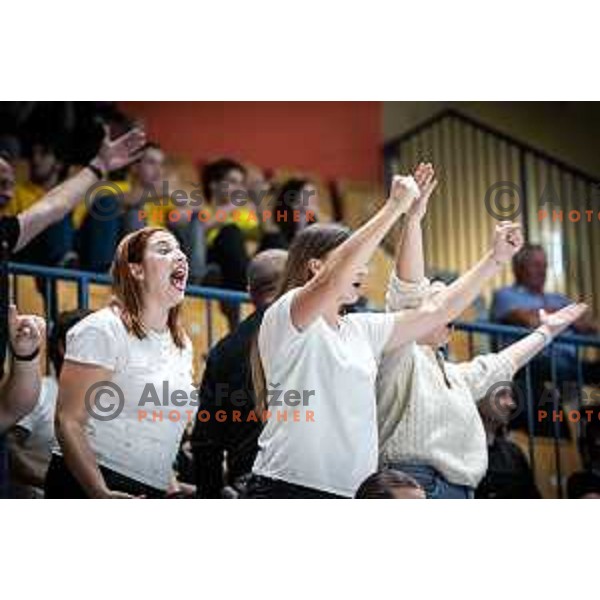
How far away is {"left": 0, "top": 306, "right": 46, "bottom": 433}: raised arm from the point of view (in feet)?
13.9

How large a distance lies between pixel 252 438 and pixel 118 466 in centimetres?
36

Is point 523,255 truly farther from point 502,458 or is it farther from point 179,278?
point 179,278

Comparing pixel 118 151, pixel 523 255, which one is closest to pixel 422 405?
pixel 523 255

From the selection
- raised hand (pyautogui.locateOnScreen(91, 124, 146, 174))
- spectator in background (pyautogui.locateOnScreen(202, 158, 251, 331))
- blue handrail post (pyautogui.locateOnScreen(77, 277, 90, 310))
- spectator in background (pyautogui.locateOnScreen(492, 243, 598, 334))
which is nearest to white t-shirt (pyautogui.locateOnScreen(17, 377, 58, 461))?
blue handrail post (pyautogui.locateOnScreen(77, 277, 90, 310))

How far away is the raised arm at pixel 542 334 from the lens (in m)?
4.62

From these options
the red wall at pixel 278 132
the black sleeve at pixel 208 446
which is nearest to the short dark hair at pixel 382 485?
the black sleeve at pixel 208 446

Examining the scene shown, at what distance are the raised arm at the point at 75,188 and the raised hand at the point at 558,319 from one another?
1.29 metres

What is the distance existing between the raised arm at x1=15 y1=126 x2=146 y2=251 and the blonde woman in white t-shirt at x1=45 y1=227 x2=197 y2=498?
30 cm

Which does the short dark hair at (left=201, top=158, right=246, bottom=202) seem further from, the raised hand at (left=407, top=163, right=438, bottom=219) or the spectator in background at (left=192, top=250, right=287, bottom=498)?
the raised hand at (left=407, top=163, right=438, bottom=219)

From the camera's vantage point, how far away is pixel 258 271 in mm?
4445

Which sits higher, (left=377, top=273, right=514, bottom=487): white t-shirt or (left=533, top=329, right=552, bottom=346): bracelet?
(left=533, top=329, right=552, bottom=346): bracelet

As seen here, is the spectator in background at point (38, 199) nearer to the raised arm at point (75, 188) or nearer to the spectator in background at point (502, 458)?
the raised arm at point (75, 188)

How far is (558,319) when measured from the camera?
4.68 m
